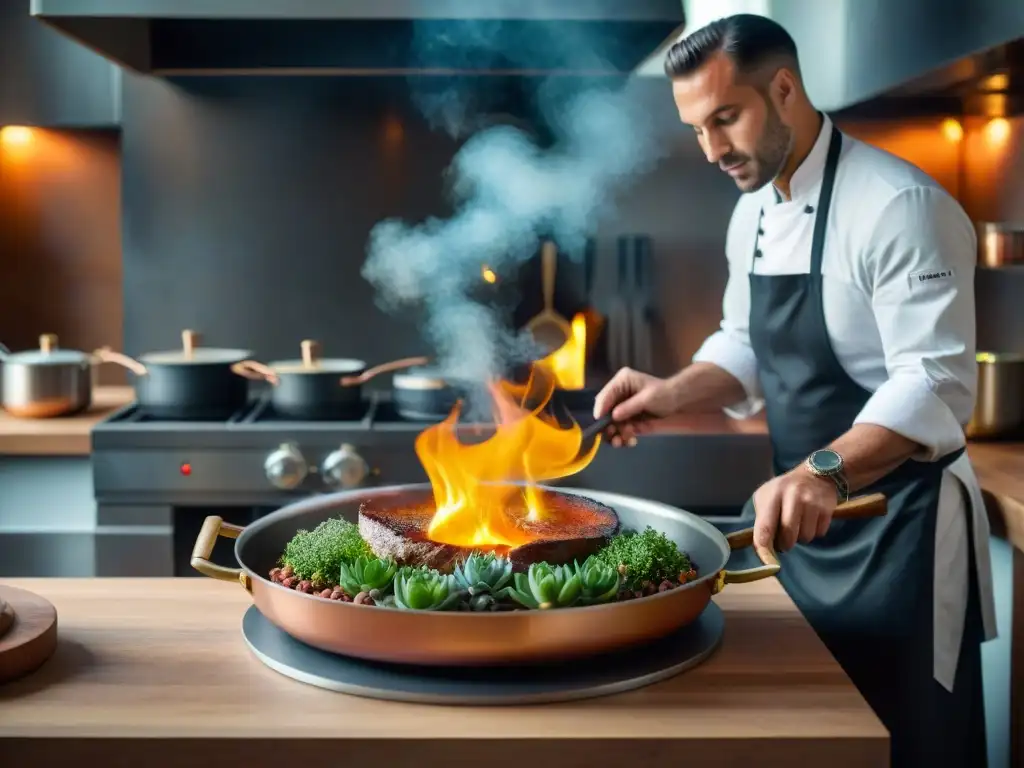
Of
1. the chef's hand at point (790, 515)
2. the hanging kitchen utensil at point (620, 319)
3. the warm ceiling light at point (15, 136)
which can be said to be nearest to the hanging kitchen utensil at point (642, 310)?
the hanging kitchen utensil at point (620, 319)

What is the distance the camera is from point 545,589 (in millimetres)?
1153

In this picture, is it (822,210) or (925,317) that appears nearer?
(925,317)

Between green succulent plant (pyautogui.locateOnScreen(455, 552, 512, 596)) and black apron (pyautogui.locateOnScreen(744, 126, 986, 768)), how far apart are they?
0.80 meters

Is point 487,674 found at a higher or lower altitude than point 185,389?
lower

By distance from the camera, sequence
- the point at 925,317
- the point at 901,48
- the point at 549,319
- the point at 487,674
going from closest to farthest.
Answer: the point at 487,674 < the point at 925,317 < the point at 901,48 < the point at 549,319

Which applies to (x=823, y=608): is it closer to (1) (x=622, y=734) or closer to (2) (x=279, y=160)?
(1) (x=622, y=734)

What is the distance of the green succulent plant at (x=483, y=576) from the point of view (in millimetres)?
1188

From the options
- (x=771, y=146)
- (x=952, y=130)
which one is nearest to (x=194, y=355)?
(x=771, y=146)

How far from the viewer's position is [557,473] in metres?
1.70

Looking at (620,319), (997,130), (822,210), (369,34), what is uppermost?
(369,34)

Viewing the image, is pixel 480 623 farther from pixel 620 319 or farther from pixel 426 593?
pixel 620 319

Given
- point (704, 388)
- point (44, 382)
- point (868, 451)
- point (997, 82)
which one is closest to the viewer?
point (868, 451)

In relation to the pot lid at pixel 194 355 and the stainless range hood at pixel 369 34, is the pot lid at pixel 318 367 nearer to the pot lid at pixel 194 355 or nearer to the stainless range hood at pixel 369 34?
the pot lid at pixel 194 355

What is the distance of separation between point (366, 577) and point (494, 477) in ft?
1.48
